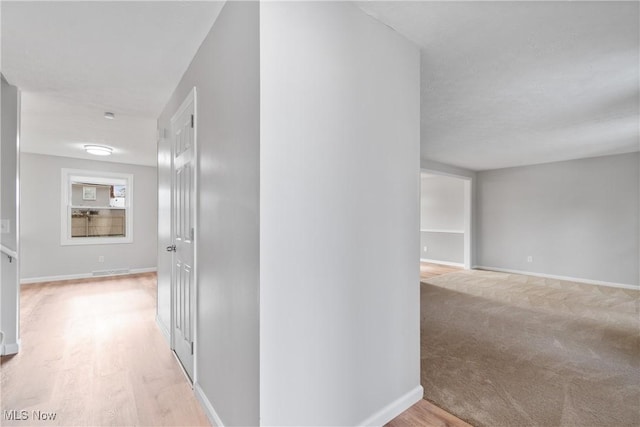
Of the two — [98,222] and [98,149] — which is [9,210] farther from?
[98,222]

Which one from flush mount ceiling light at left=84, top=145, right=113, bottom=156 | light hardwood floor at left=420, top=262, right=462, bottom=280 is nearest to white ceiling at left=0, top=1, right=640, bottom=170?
flush mount ceiling light at left=84, top=145, right=113, bottom=156

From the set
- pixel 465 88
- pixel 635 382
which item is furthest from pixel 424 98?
pixel 635 382

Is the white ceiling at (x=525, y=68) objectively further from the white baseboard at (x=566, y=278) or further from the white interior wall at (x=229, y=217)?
the white baseboard at (x=566, y=278)

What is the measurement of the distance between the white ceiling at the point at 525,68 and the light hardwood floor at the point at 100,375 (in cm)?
241

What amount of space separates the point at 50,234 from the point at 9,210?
3.77 metres

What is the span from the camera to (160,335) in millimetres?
3092

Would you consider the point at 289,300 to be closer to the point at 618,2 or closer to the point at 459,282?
the point at 618,2

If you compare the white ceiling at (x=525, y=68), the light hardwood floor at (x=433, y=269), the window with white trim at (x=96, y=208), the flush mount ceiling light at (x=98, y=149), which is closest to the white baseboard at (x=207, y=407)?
the white ceiling at (x=525, y=68)

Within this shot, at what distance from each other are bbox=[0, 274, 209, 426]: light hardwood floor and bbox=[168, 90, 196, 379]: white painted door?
0.26 meters

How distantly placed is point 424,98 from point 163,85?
98.5 inches

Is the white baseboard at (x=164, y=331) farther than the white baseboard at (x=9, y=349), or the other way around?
the white baseboard at (x=164, y=331)

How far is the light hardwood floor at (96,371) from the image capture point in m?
1.87

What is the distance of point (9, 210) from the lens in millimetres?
2689
